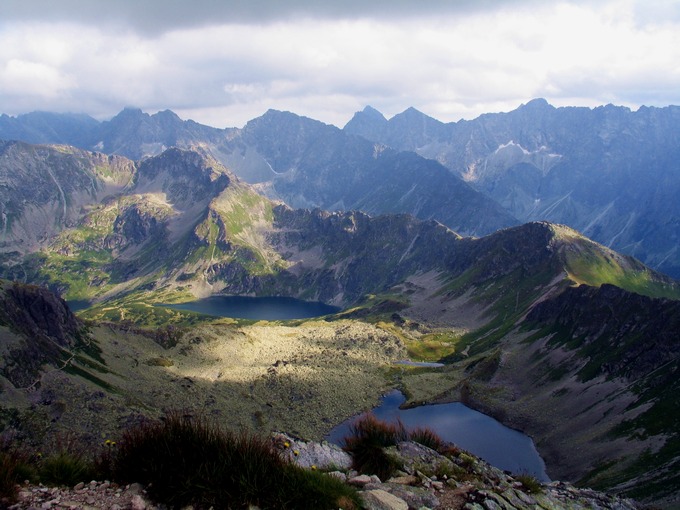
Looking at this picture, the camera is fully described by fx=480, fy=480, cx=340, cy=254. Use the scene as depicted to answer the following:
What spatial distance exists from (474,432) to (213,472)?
352 ft

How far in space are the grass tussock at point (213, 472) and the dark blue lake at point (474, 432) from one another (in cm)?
7300

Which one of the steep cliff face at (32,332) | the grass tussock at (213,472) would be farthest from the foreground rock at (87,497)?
the steep cliff face at (32,332)

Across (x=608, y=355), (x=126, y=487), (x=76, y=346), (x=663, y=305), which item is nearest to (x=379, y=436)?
(x=126, y=487)

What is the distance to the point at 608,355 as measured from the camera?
4528 inches

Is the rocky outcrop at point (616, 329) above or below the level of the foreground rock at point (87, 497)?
below

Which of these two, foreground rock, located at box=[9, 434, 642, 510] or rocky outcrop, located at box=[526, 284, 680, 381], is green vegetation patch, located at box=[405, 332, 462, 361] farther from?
foreground rock, located at box=[9, 434, 642, 510]

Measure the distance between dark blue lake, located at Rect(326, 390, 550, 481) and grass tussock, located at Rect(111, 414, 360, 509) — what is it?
73003 millimetres

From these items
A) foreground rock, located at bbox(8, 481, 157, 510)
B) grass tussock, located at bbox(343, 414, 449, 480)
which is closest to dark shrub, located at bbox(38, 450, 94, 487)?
foreground rock, located at bbox(8, 481, 157, 510)

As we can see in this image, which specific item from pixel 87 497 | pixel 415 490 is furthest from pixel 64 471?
pixel 415 490

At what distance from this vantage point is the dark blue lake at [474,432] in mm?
93956

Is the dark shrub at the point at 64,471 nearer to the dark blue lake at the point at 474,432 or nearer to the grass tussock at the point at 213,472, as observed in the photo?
the grass tussock at the point at 213,472

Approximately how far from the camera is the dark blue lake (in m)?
94.0

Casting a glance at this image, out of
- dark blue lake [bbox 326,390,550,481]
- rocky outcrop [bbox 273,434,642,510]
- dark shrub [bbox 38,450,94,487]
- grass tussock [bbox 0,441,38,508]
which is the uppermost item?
grass tussock [bbox 0,441,38,508]

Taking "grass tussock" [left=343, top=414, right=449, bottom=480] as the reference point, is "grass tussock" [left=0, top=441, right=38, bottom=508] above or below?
above
